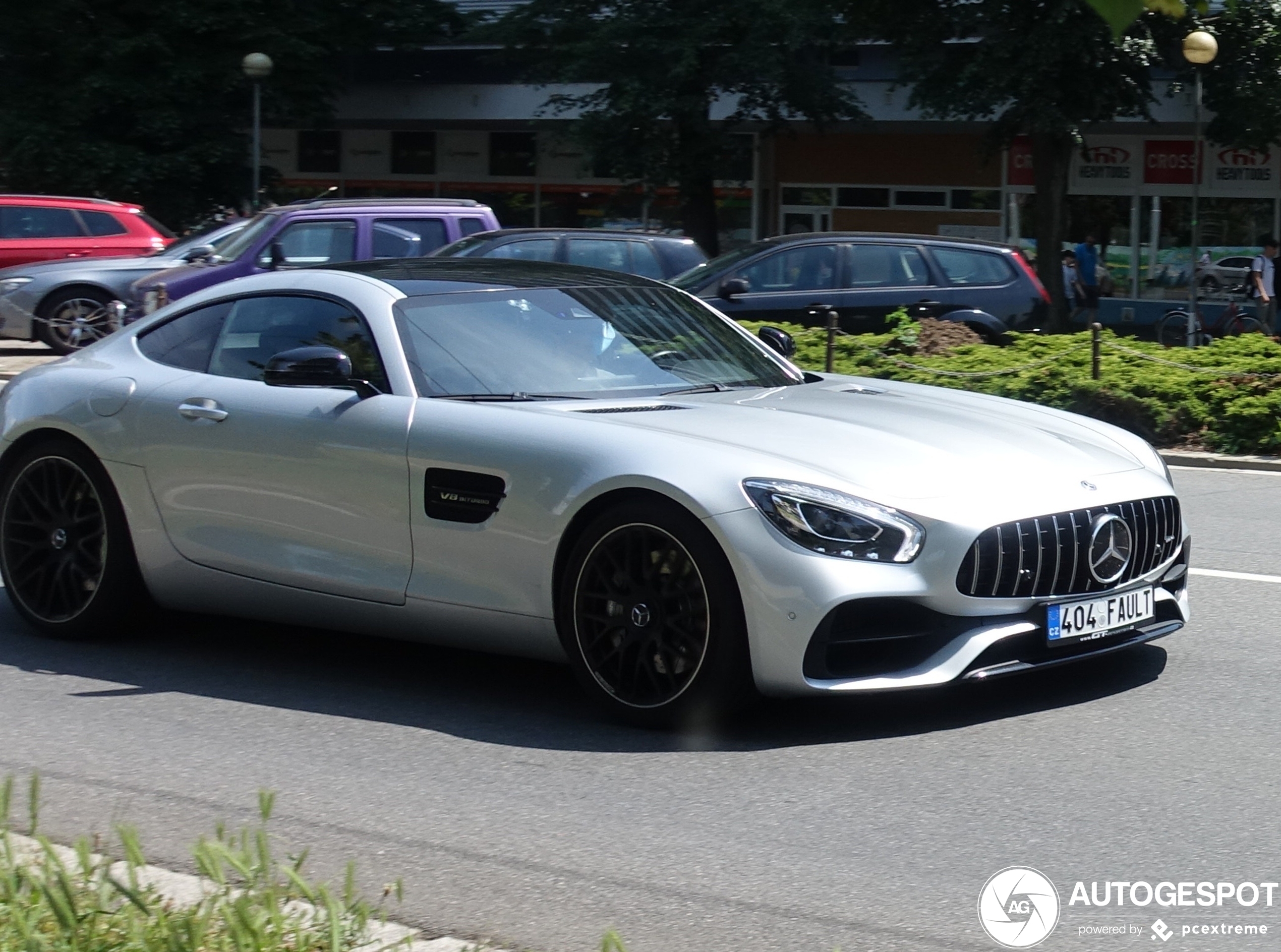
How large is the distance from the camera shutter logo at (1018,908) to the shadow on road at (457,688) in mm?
1262

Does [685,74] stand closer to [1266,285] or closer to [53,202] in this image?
[1266,285]

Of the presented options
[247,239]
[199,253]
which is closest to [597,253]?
[247,239]

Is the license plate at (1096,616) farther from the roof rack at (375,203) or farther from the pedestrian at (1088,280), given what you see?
the pedestrian at (1088,280)

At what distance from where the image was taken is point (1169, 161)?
32.9 metres

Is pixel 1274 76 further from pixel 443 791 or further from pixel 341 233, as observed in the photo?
pixel 443 791

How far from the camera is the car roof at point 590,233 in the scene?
17594 mm

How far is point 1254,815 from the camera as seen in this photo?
4.73 meters

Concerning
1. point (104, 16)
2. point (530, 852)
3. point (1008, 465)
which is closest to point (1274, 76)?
point (104, 16)

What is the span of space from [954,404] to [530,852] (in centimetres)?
274

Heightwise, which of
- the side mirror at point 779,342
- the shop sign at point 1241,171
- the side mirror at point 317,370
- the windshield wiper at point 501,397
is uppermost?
the shop sign at point 1241,171

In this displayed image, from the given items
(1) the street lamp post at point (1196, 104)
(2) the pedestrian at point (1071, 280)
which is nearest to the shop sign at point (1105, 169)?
(1) the street lamp post at point (1196, 104)

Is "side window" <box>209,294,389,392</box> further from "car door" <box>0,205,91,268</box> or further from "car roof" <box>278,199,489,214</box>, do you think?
"car door" <box>0,205,91,268</box>

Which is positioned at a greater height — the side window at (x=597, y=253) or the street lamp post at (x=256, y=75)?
the street lamp post at (x=256, y=75)

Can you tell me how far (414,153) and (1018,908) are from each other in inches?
1577
